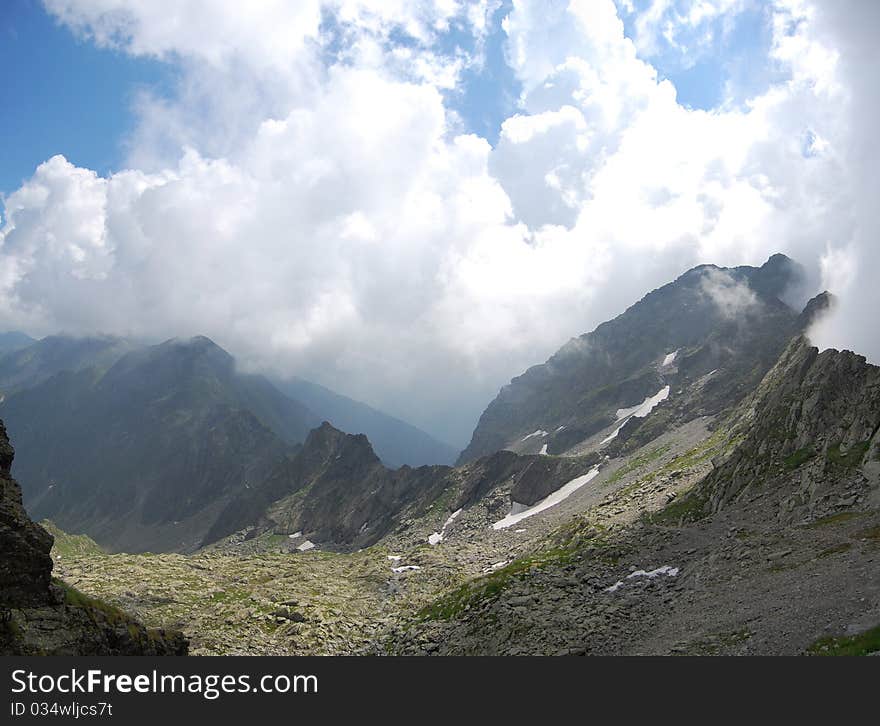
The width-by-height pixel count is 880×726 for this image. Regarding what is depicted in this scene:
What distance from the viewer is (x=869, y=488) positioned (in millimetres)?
66562

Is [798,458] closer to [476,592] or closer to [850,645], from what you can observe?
[476,592]

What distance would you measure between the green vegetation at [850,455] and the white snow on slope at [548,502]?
102 metres

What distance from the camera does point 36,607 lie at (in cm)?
3959

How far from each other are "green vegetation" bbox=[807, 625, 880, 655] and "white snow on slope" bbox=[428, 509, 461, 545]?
477 ft

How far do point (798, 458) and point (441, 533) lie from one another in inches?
4740

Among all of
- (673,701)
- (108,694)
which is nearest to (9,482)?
(108,694)

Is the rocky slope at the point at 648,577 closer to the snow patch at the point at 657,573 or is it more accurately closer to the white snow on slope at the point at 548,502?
the snow patch at the point at 657,573

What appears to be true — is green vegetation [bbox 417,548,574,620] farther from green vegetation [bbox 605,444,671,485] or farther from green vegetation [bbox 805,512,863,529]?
green vegetation [bbox 605,444,671,485]

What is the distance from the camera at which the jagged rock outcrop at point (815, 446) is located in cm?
7062

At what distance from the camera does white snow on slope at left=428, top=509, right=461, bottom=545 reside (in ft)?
581

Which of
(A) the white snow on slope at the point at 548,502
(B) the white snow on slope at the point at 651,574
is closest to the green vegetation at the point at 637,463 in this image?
(A) the white snow on slope at the point at 548,502

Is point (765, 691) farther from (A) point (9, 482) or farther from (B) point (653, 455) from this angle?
(B) point (653, 455)

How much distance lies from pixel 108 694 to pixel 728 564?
203ft

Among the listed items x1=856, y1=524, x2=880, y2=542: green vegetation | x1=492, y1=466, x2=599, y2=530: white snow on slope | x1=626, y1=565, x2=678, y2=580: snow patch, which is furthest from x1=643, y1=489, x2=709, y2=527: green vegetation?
x1=492, y1=466, x2=599, y2=530: white snow on slope
